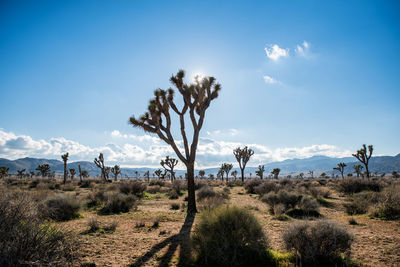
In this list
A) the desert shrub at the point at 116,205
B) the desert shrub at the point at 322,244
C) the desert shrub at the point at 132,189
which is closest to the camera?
the desert shrub at the point at 322,244

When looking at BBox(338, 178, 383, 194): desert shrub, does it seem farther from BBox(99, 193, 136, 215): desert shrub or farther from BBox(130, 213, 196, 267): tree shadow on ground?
BBox(99, 193, 136, 215): desert shrub

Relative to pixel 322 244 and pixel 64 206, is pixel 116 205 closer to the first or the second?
pixel 64 206

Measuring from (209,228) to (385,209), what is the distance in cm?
862

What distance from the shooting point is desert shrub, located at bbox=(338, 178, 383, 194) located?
668 inches

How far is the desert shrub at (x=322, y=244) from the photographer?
446 cm

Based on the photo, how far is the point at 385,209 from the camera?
344 inches

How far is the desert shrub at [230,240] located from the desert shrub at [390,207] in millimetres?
7341

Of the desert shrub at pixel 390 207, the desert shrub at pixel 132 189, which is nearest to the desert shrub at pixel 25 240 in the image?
the desert shrub at pixel 390 207

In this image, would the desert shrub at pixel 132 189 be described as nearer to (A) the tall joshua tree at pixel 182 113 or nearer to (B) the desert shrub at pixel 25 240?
(A) the tall joshua tree at pixel 182 113

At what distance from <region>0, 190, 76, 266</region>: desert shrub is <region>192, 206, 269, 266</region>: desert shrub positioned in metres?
2.83

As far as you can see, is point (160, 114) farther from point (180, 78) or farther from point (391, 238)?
point (391, 238)

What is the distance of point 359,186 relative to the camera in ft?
58.1

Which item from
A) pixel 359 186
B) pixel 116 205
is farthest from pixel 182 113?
pixel 359 186

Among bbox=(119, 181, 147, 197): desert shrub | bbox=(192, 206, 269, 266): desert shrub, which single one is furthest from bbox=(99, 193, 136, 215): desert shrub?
bbox=(192, 206, 269, 266): desert shrub
